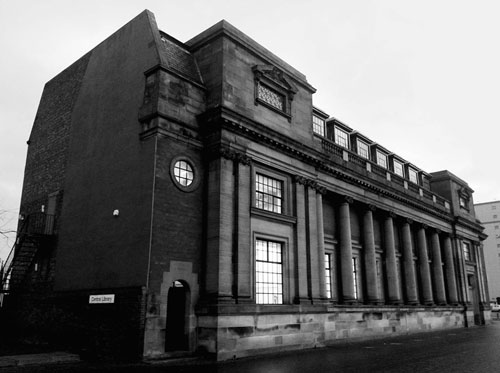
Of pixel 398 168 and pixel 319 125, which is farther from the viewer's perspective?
pixel 398 168

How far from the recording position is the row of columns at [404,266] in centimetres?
2788

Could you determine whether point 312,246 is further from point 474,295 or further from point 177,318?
point 474,295

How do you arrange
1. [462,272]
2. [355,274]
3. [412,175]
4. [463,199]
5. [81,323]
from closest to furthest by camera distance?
[81,323], [355,274], [412,175], [462,272], [463,199]

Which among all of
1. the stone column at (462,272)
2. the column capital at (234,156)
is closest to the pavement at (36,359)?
the column capital at (234,156)

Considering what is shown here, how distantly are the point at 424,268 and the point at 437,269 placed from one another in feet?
9.97

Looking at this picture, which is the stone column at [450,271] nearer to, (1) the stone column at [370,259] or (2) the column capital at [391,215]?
(2) the column capital at [391,215]

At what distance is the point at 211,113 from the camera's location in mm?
20234

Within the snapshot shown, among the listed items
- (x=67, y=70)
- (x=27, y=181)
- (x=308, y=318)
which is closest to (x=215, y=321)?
(x=308, y=318)

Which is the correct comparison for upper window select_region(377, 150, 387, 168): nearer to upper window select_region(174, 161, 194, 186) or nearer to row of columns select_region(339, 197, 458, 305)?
row of columns select_region(339, 197, 458, 305)

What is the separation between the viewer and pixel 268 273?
70.3 feet

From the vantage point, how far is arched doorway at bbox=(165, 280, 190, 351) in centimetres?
1833

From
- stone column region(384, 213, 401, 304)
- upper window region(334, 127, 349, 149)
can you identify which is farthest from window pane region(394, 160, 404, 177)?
upper window region(334, 127, 349, 149)

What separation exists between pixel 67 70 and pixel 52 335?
1583 centimetres

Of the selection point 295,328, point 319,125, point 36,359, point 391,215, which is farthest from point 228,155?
point 391,215
